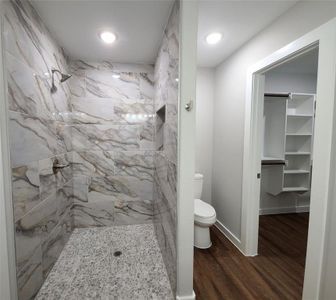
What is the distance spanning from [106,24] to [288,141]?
3230 millimetres

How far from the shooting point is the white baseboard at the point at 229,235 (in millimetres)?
2215

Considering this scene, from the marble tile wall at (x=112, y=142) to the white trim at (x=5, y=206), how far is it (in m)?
1.41

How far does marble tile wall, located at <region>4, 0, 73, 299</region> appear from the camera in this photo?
1258 mm

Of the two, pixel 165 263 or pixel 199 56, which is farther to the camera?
pixel 199 56

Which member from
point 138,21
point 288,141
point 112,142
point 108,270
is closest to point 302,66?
point 288,141

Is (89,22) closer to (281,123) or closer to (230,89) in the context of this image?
(230,89)

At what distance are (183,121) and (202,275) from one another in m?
1.52

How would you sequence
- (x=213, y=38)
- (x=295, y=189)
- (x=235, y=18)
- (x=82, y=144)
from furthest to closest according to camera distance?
(x=295, y=189) → (x=82, y=144) → (x=213, y=38) → (x=235, y=18)

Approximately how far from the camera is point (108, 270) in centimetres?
183

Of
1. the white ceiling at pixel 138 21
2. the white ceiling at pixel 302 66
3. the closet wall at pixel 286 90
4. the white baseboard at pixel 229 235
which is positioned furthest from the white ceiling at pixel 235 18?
the white baseboard at pixel 229 235

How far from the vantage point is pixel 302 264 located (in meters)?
1.93

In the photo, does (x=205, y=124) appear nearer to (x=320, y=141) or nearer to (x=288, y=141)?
(x=288, y=141)

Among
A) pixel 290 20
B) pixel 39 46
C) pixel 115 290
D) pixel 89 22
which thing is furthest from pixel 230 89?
pixel 115 290

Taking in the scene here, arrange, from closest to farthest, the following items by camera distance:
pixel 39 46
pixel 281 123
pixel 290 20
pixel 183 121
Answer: pixel 183 121 → pixel 290 20 → pixel 39 46 → pixel 281 123
